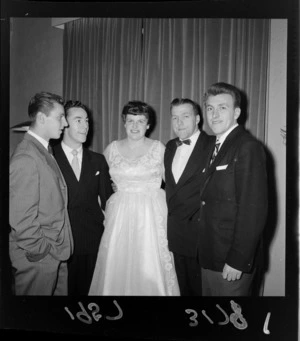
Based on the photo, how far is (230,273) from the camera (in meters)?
1.67

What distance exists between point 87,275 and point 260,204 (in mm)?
1103

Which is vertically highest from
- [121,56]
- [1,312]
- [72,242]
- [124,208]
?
[121,56]

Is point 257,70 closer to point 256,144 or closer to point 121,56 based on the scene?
point 256,144

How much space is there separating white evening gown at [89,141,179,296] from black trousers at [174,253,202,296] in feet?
0.14

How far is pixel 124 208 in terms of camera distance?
2139mm

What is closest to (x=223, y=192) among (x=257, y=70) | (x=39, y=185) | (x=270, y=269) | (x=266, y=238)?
(x=266, y=238)

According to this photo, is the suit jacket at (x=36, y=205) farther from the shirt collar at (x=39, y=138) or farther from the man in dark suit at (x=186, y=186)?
the man in dark suit at (x=186, y=186)

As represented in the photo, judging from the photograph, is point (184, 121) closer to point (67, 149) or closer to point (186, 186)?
point (186, 186)

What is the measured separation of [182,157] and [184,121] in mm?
211

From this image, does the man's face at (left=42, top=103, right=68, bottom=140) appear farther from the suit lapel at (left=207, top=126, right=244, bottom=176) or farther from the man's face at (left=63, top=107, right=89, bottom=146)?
the suit lapel at (left=207, top=126, right=244, bottom=176)

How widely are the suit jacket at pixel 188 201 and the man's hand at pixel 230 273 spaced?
0.25 metres

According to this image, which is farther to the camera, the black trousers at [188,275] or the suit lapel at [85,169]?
the suit lapel at [85,169]

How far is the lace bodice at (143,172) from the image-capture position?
85.7 inches

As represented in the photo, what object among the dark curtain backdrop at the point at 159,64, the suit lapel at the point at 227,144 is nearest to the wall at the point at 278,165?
the dark curtain backdrop at the point at 159,64
